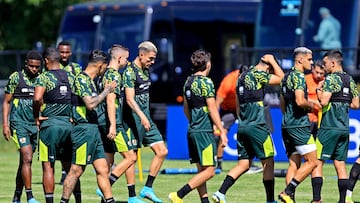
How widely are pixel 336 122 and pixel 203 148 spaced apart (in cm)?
185

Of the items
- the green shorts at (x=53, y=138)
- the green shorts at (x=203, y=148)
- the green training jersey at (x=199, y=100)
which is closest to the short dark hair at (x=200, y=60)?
the green training jersey at (x=199, y=100)

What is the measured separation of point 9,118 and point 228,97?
5.98m

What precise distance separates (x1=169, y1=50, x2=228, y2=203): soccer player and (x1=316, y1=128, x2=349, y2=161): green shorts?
4.40ft

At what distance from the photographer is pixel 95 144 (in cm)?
1374

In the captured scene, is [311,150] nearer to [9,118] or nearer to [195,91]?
[195,91]

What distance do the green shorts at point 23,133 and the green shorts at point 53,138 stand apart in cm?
140

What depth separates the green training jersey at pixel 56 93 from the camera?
553 inches

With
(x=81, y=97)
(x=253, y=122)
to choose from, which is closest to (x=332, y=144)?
(x=253, y=122)

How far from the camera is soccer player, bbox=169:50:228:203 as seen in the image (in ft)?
47.9

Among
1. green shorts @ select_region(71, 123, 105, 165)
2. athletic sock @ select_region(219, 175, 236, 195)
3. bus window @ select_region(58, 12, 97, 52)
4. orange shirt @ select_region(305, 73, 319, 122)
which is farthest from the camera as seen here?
bus window @ select_region(58, 12, 97, 52)

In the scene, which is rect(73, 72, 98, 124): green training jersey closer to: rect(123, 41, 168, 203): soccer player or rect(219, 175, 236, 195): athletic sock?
rect(123, 41, 168, 203): soccer player

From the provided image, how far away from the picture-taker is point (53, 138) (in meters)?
14.0

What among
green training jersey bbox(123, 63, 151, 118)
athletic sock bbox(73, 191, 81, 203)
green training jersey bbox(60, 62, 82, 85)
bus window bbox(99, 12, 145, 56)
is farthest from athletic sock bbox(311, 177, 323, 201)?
bus window bbox(99, 12, 145, 56)

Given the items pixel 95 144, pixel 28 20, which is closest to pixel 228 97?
pixel 95 144
